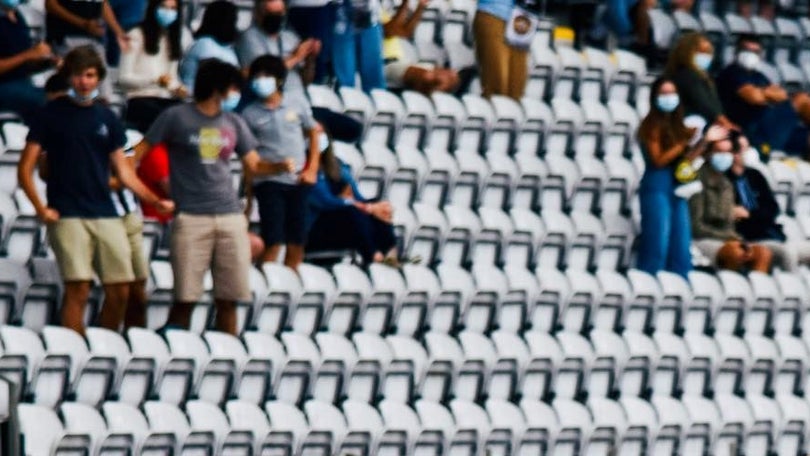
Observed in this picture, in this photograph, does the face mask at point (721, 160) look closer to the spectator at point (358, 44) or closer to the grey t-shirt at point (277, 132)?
the spectator at point (358, 44)

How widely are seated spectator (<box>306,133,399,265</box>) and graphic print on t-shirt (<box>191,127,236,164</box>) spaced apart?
1151 mm

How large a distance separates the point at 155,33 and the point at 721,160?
11.7ft

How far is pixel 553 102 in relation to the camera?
17.3 metres

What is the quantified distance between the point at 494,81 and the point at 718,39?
2945 mm

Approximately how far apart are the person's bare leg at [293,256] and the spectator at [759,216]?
3480mm

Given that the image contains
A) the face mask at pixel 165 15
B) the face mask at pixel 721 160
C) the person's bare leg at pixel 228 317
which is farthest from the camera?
the face mask at pixel 721 160

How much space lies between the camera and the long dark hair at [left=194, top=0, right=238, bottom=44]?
14.9 meters

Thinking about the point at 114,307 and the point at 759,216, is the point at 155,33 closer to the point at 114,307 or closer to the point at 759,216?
the point at 114,307

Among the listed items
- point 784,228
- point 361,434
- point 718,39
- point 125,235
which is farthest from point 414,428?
point 718,39

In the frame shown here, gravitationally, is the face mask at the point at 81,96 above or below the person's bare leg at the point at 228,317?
above

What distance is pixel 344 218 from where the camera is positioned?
14.9 metres

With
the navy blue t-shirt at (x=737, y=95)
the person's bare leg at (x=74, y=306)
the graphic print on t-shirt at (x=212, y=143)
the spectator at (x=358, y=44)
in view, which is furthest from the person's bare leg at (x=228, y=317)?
the navy blue t-shirt at (x=737, y=95)

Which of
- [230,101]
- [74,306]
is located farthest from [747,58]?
[74,306]

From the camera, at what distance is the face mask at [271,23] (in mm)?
15336
